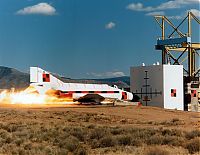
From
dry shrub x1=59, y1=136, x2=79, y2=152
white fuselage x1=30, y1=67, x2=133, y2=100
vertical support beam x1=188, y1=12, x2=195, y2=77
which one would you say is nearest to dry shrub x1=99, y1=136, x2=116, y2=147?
dry shrub x1=59, y1=136, x2=79, y2=152

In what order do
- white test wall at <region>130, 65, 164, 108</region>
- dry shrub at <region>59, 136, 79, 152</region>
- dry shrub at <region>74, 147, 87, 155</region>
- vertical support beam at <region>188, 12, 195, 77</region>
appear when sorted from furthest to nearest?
vertical support beam at <region>188, 12, 195, 77</region>
white test wall at <region>130, 65, 164, 108</region>
dry shrub at <region>59, 136, 79, 152</region>
dry shrub at <region>74, 147, 87, 155</region>

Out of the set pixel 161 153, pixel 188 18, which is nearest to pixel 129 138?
pixel 161 153

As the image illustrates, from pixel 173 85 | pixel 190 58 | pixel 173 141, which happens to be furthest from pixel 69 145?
pixel 190 58

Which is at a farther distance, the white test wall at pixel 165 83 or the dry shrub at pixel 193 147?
the white test wall at pixel 165 83

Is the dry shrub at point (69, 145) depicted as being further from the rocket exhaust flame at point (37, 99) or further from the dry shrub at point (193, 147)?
the rocket exhaust flame at point (37, 99)

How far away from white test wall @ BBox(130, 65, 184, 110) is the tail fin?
42.8ft

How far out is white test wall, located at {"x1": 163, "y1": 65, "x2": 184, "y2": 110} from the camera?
194 feet

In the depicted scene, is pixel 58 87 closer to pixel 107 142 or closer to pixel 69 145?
pixel 107 142

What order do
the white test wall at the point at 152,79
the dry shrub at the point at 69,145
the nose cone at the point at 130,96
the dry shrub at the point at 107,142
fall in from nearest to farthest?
the dry shrub at the point at 69,145 < the dry shrub at the point at 107,142 < the white test wall at the point at 152,79 < the nose cone at the point at 130,96

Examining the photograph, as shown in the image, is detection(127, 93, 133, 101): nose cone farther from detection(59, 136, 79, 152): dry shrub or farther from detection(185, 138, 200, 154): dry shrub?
detection(185, 138, 200, 154): dry shrub

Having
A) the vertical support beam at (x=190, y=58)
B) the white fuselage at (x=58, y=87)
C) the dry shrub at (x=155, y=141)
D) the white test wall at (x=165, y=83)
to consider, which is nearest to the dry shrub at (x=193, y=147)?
the dry shrub at (x=155, y=141)

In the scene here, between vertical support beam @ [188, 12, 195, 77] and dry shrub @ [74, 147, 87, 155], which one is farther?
vertical support beam @ [188, 12, 195, 77]

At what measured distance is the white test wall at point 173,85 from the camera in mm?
59156

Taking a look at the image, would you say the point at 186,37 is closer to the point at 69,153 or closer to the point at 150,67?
the point at 150,67
